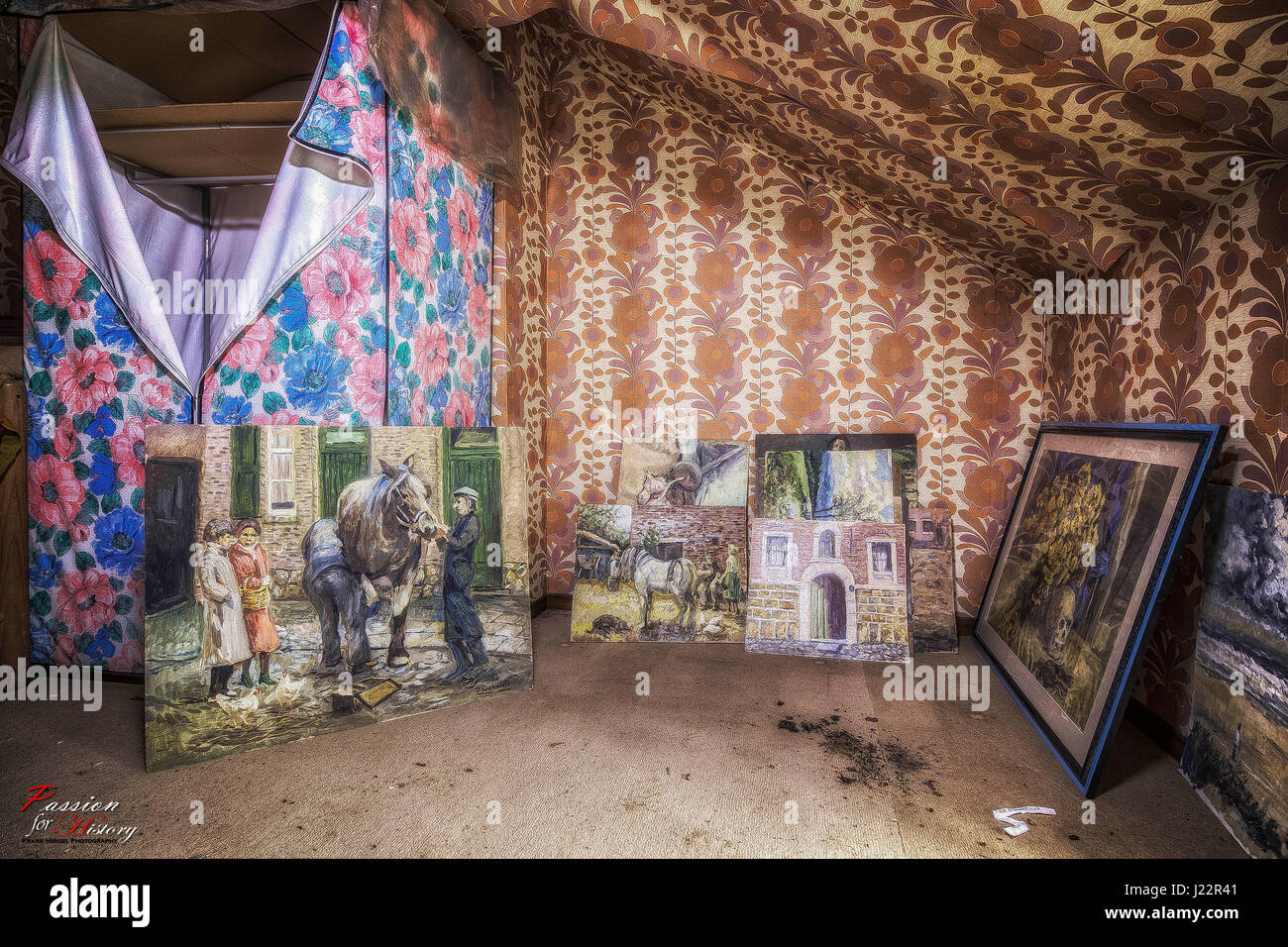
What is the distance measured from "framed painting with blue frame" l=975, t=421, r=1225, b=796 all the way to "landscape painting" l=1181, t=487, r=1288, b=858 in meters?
0.12

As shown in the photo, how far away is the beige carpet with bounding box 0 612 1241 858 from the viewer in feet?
4.31

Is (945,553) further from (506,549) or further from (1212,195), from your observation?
(506,549)

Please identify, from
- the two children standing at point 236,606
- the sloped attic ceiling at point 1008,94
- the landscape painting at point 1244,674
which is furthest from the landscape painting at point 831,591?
the two children standing at point 236,606

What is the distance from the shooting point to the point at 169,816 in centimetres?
138

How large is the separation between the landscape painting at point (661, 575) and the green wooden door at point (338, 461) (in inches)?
39.5

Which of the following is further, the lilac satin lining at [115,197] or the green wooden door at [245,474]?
the lilac satin lining at [115,197]

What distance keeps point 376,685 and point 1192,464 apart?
209 centimetres

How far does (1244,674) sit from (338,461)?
218cm

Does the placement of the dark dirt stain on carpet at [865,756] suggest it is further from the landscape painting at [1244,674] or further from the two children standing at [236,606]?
the two children standing at [236,606]

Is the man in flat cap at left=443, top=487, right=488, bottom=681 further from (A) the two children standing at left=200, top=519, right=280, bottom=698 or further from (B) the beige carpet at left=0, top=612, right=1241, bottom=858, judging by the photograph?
(A) the two children standing at left=200, top=519, right=280, bottom=698

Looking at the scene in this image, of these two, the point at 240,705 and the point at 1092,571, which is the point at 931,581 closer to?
the point at 1092,571

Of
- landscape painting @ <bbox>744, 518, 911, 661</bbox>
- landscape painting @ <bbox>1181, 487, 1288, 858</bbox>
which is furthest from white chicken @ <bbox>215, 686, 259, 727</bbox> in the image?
landscape painting @ <bbox>1181, 487, 1288, 858</bbox>

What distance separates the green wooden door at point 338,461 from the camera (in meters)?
1.81

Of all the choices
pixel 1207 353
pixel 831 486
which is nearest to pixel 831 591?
pixel 831 486
